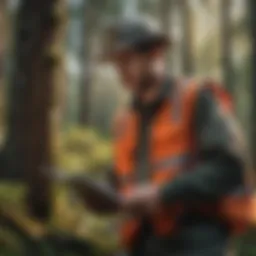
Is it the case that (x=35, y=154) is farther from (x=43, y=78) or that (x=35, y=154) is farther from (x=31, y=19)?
(x=31, y=19)

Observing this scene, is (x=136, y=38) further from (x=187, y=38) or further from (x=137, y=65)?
(x=187, y=38)

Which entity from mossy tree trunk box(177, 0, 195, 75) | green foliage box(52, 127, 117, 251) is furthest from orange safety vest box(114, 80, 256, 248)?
mossy tree trunk box(177, 0, 195, 75)

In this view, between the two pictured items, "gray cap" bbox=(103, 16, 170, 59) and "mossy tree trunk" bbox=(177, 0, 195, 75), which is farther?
"mossy tree trunk" bbox=(177, 0, 195, 75)

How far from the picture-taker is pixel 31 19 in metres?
1.78

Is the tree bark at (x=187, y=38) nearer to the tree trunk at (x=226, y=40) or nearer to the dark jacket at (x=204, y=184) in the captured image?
the tree trunk at (x=226, y=40)

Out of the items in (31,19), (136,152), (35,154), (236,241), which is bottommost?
(236,241)

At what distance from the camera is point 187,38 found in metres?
1.78

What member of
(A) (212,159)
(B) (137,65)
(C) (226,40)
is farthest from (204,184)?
(C) (226,40)

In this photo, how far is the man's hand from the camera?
1168 mm

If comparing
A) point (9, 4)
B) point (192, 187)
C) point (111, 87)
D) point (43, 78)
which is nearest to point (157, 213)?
point (192, 187)

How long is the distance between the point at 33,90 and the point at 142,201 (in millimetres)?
646

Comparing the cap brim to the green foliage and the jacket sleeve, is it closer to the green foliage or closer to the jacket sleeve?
the jacket sleeve

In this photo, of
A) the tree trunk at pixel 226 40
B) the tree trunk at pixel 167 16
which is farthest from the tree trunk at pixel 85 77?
the tree trunk at pixel 226 40

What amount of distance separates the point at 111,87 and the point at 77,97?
0.39 feet
